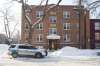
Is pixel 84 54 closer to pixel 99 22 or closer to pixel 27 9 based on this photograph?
pixel 27 9

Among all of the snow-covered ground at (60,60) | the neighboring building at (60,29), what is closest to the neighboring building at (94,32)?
the neighboring building at (60,29)

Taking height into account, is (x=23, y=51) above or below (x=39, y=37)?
below

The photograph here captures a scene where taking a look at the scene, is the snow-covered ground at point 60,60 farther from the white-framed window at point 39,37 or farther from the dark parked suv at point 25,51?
the white-framed window at point 39,37

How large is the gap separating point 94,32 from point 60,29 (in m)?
8.16

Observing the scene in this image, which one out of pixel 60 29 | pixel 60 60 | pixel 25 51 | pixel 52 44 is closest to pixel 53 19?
pixel 60 29

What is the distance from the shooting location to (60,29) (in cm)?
6988

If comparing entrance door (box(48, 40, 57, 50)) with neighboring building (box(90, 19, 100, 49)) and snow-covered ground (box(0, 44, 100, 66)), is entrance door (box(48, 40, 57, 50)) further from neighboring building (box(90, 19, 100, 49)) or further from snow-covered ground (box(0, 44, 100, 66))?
snow-covered ground (box(0, 44, 100, 66))

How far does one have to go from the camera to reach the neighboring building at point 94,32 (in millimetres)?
67312

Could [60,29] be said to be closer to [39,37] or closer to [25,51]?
[39,37]

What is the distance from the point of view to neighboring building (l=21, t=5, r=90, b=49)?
224 ft

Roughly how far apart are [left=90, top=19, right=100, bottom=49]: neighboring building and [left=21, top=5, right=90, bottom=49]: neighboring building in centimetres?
80

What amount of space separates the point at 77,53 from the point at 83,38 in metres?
25.8

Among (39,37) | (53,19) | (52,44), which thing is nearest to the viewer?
(52,44)

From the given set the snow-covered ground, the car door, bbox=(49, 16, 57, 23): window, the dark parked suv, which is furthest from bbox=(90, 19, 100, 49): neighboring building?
the car door
